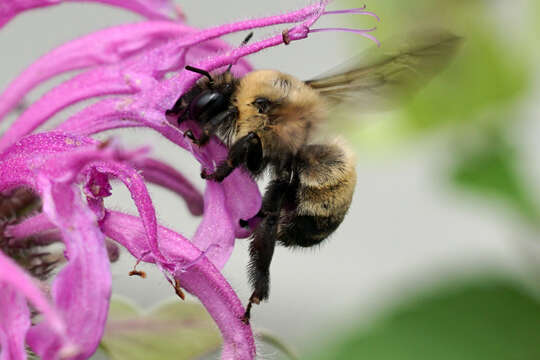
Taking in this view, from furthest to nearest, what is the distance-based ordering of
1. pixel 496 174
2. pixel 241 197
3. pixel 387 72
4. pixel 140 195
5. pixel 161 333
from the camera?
1. pixel 496 174
2. pixel 161 333
3. pixel 387 72
4. pixel 241 197
5. pixel 140 195

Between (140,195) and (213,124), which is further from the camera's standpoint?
(213,124)

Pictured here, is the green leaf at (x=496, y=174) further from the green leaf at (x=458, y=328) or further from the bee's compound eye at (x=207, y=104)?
the bee's compound eye at (x=207, y=104)

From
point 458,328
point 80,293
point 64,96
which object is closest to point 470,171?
point 458,328

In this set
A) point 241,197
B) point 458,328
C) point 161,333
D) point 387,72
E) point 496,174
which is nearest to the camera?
point 241,197

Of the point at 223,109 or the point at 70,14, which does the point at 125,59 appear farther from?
the point at 70,14

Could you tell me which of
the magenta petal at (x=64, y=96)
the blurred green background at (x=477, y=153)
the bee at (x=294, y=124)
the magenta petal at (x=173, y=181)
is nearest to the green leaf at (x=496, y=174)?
the blurred green background at (x=477, y=153)

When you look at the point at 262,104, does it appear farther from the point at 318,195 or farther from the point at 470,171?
the point at 470,171

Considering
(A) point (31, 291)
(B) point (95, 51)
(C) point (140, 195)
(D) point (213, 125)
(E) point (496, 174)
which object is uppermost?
(E) point (496, 174)
